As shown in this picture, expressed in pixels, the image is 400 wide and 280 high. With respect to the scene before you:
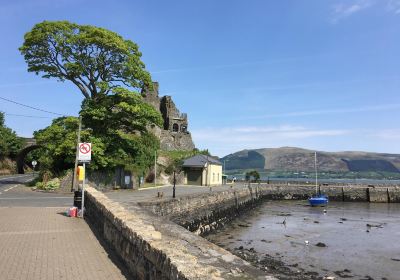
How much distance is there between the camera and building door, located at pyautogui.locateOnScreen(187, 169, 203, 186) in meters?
60.4

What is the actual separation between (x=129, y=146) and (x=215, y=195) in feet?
33.1

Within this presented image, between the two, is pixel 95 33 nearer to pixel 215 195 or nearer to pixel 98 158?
pixel 98 158

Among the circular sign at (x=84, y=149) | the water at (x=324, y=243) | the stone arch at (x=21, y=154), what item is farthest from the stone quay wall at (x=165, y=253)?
the stone arch at (x=21, y=154)

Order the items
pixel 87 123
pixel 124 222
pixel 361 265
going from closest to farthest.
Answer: pixel 124 222
pixel 361 265
pixel 87 123

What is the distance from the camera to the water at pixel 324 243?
18.5m

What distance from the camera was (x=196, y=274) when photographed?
4988mm

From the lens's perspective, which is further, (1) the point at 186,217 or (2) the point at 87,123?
(2) the point at 87,123

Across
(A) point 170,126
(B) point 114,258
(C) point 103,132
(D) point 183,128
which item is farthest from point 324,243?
(D) point 183,128

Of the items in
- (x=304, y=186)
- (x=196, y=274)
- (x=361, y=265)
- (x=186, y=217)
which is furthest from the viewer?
(x=304, y=186)

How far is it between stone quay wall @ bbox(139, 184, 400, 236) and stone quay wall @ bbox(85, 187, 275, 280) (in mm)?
9643

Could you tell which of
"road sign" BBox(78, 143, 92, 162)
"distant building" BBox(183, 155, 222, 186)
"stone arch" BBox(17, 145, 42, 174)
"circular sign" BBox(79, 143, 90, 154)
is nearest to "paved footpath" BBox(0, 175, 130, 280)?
"road sign" BBox(78, 143, 92, 162)

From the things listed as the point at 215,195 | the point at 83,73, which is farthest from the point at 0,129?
the point at 215,195

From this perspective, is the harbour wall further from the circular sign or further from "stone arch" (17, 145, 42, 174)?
A: "stone arch" (17, 145, 42, 174)

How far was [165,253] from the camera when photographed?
19.7 ft
